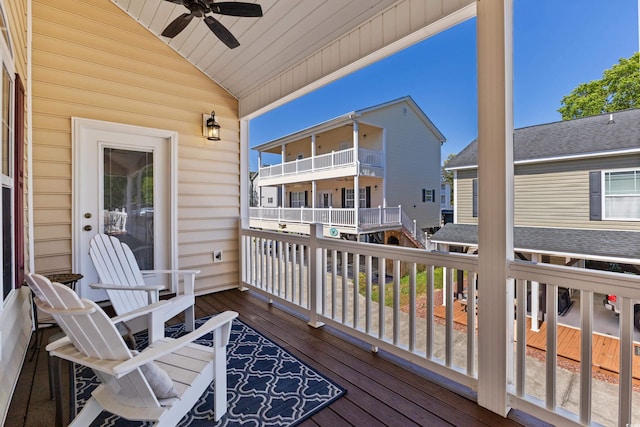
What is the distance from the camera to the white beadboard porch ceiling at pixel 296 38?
2.25 m

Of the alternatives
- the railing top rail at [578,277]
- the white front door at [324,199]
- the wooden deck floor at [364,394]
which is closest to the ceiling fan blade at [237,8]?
the railing top rail at [578,277]

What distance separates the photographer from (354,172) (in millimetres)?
6742

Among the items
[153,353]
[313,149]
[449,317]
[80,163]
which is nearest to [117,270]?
[80,163]

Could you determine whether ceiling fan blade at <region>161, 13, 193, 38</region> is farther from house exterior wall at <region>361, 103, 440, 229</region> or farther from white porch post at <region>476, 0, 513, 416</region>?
house exterior wall at <region>361, 103, 440, 229</region>

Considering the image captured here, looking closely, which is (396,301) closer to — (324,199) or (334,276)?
(334,276)

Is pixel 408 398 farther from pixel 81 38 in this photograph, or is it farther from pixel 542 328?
pixel 81 38

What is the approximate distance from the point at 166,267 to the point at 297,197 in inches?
214

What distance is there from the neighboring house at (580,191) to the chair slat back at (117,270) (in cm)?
280

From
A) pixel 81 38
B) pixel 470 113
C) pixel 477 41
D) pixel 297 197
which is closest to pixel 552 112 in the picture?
pixel 470 113

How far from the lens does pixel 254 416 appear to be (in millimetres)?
1730

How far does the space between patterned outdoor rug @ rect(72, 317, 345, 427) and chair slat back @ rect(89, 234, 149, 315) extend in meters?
0.44

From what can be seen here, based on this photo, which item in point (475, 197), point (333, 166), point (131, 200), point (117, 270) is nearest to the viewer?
point (475, 197)

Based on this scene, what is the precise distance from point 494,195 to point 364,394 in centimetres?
145

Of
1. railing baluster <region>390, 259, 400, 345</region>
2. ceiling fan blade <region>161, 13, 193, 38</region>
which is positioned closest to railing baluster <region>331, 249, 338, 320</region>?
railing baluster <region>390, 259, 400, 345</region>
